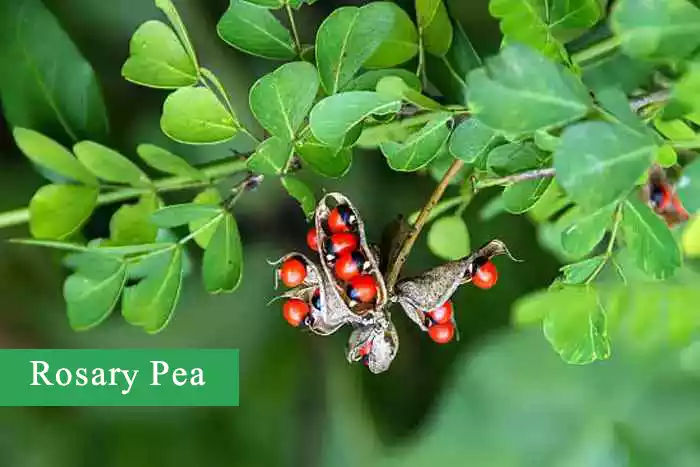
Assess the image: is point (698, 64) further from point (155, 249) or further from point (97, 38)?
point (97, 38)

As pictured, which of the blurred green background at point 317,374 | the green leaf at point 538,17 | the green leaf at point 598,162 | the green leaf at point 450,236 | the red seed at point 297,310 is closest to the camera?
the green leaf at point 598,162

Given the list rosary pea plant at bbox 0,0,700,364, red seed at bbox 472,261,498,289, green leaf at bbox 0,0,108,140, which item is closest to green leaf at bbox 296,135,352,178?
rosary pea plant at bbox 0,0,700,364

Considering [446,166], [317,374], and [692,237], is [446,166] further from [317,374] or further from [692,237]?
[317,374]

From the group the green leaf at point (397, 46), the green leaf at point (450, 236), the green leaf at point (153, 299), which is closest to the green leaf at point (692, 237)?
the green leaf at point (450, 236)

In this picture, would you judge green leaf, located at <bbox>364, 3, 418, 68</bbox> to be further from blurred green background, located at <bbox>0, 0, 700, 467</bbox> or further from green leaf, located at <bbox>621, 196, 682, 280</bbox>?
blurred green background, located at <bbox>0, 0, 700, 467</bbox>

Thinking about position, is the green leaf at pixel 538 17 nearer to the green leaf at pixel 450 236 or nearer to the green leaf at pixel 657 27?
the green leaf at pixel 657 27
